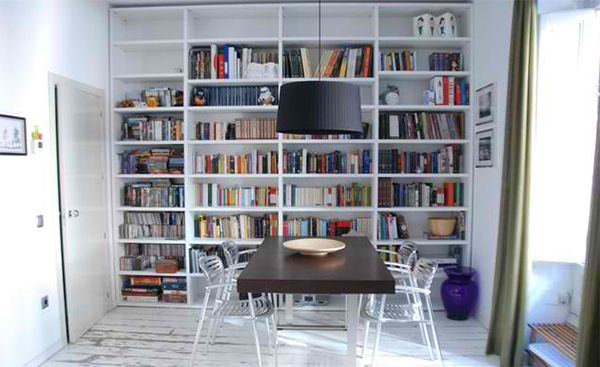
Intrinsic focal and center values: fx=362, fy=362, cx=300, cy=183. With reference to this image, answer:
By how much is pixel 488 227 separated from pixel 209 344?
2.68 m

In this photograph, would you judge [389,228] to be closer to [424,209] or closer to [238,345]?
[424,209]

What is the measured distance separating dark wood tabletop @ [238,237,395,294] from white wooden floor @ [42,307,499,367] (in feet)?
2.92

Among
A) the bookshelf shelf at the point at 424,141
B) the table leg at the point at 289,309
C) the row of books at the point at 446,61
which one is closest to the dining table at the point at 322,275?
the table leg at the point at 289,309

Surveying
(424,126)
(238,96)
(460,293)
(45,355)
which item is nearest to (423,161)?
(424,126)

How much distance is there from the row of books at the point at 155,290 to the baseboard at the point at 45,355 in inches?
36.6

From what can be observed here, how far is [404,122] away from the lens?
372cm

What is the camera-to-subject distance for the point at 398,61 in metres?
3.70

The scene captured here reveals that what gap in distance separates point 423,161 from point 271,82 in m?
1.76

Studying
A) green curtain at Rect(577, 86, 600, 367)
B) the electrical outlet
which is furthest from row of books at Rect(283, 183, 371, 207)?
Result: the electrical outlet

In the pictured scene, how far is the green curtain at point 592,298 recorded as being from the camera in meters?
1.80

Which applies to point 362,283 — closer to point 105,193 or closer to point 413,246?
point 413,246

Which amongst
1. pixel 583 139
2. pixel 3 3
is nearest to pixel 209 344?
pixel 3 3

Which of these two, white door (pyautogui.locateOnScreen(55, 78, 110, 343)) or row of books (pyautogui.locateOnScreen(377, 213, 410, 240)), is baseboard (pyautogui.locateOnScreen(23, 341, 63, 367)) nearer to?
white door (pyautogui.locateOnScreen(55, 78, 110, 343))

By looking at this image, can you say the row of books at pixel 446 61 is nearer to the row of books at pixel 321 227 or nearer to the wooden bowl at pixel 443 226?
the wooden bowl at pixel 443 226
